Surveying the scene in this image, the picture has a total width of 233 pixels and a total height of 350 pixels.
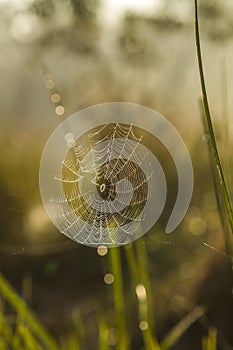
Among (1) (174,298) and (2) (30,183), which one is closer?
(1) (174,298)

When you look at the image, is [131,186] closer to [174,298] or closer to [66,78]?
[174,298]

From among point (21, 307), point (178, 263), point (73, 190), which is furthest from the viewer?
point (178, 263)

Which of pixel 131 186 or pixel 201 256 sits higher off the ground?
pixel 131 186

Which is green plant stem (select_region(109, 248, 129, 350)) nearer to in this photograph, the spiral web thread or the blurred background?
the spiral web thread

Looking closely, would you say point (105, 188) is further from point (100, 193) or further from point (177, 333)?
point (177, 333)

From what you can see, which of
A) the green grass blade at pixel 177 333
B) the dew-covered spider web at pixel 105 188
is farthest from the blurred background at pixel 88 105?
the green grass blade at pixel 177 333

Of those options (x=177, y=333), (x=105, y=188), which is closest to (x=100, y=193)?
(x=105, y=188)

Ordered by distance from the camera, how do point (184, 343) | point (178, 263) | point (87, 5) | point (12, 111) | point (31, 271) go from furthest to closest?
point (12, 111) < point (87, 5) < point (31, 271) < point (178, 263) < point (184, 343)

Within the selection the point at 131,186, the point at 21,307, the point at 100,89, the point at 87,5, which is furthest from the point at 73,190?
the point at 87,5
